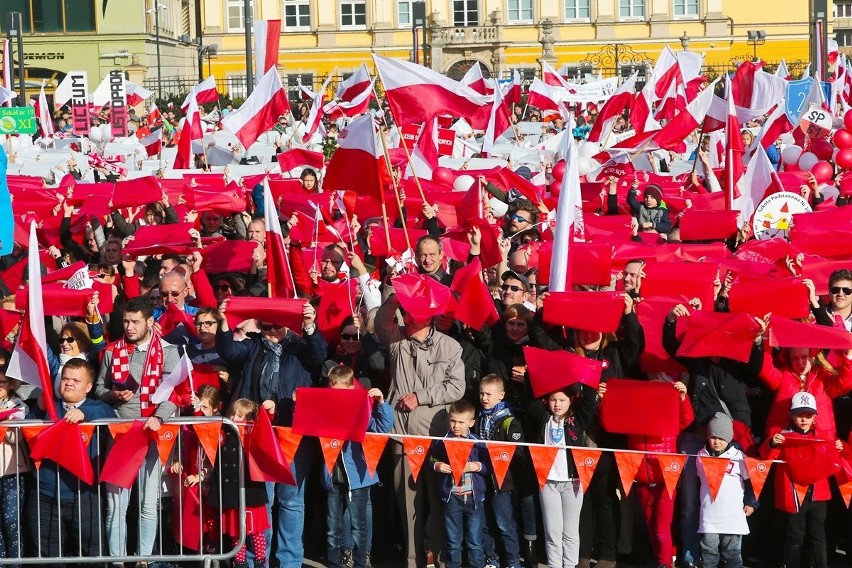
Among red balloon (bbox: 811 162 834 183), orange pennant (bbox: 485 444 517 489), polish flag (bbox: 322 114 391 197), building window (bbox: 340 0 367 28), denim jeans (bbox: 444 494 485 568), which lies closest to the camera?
orange pennant (bbox: 485 444 517 489)

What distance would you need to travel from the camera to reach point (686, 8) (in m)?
69.5

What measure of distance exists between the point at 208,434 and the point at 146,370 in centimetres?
62

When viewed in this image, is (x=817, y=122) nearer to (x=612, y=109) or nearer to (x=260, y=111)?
(x=612, y=109)

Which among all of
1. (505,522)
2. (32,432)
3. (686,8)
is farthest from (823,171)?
(686,8)

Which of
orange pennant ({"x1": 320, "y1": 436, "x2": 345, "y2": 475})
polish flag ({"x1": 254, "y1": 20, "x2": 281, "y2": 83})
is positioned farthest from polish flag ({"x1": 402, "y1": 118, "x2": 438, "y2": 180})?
orange pennant ({"x1": 320, "y1": 436, "x2": 345, "y2": 475})

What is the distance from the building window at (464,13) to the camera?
6931 centimetres

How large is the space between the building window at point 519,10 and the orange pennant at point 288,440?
62.2 meters

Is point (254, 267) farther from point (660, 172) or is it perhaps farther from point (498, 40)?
point (498, 40)

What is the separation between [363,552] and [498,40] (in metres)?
60.2

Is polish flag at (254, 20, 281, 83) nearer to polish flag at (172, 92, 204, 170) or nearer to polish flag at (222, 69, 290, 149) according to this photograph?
polish flag at (172, 92, 204, 170)

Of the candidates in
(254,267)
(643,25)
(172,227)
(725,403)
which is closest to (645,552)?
(725,403)

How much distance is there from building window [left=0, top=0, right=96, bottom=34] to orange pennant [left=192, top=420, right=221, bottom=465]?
5866 cm

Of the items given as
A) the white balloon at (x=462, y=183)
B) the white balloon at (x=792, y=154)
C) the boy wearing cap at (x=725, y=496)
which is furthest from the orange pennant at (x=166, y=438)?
the white balloon at (x=792, y=154)

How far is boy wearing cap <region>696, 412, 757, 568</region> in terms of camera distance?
27.6 ft
